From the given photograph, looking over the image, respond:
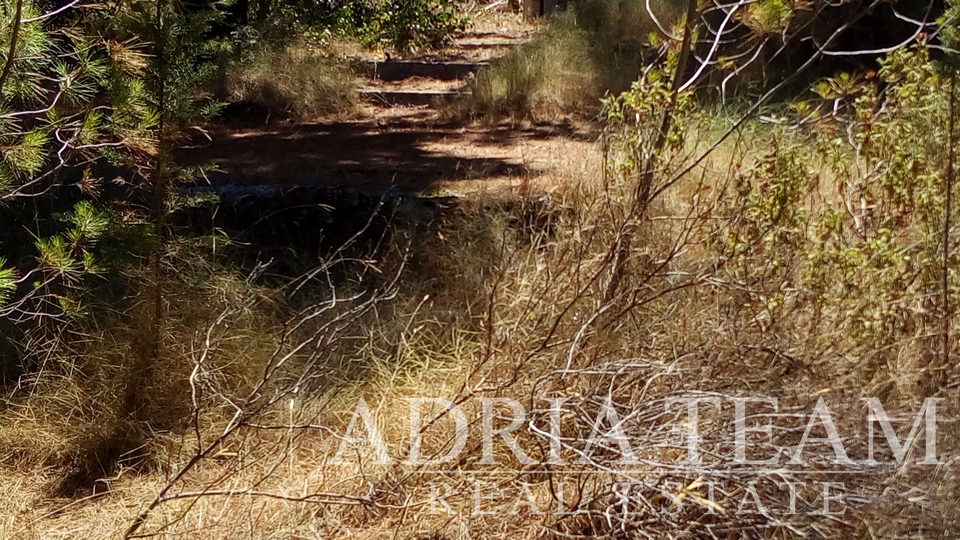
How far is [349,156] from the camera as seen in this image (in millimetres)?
7055

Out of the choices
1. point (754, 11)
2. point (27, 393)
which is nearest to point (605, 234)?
point (754, 11)

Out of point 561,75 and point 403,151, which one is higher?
point 561,75

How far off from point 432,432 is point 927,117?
7.18 ft

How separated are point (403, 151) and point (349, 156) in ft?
1.32

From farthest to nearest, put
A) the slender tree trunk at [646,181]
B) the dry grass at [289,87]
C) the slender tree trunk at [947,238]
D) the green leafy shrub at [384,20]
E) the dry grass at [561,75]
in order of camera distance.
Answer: the green leafy shrub at [384,20] → the dry grass at [289,87] → the dry grass at [561,75] → the slender tree trunk at [646,181] → the slender tree trunk at [947,238]

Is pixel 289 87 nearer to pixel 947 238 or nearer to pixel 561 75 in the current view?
pixel 561 75

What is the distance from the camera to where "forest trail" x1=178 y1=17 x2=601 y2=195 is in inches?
242

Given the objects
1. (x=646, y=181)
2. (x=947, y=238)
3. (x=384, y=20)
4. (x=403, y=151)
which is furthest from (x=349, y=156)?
(x=947, y=238)

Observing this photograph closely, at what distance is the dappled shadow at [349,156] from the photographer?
6363 mm

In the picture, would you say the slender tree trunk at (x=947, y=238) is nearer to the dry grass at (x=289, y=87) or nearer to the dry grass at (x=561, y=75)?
the dry grass at (x=561, y=75)

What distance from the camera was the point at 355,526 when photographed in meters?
3.37

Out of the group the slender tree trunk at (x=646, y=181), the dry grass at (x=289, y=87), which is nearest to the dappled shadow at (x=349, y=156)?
the dry grass at (x=289, y=87)

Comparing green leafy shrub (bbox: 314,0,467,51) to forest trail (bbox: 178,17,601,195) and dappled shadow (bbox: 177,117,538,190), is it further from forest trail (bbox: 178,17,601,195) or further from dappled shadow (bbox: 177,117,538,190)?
dappled shadow (bbox: 177,117,538,190)

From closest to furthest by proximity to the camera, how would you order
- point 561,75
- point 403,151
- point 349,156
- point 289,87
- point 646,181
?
point 646,181 < point 349,156 < point 403,151 < point 561,75 < point 289,87
